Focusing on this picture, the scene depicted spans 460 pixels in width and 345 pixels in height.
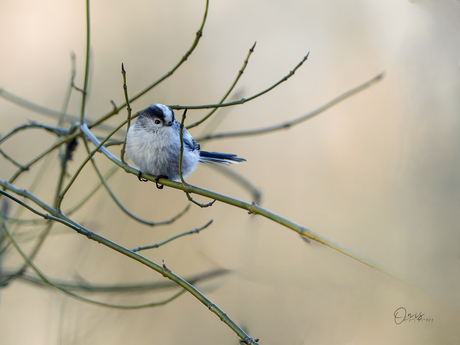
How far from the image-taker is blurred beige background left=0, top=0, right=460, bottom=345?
2.82 meters

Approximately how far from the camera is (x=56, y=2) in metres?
4.15

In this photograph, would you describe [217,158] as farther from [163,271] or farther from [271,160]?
[271,160]

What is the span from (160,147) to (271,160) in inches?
93.9

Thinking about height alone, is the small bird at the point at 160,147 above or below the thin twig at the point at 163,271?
above

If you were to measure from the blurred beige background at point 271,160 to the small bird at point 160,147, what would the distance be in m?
0.48

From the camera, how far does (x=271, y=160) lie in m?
4.32

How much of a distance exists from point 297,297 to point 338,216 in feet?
3.60

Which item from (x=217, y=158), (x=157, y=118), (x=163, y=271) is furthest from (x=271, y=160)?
(x=163, y=271)

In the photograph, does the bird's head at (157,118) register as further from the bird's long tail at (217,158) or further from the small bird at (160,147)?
the bird's long tail at (217,158)

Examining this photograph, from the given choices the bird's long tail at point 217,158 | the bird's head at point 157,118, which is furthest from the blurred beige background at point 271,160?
the bird's head at point 157,118

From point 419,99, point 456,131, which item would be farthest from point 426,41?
point 456,131

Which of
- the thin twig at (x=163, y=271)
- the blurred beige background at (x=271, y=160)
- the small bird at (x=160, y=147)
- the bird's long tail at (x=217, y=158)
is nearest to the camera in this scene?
the thin twig at (x=163, y=271)

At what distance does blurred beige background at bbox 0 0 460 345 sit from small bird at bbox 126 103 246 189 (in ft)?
1.58

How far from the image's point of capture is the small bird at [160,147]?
6.72 ft
